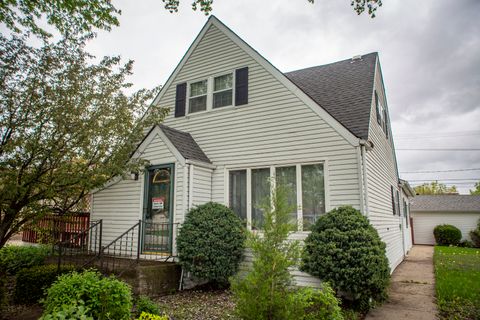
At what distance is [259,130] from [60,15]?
17.8 feet

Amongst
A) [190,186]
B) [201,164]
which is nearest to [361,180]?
[201,164]

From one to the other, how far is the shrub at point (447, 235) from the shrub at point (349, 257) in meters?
21.6

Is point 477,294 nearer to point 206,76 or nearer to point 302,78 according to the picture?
point 302,78

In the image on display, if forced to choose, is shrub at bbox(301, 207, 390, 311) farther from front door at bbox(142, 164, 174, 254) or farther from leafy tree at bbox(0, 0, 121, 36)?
leafy tree at bbox(0, 0, 121, 36)

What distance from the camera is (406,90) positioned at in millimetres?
19531

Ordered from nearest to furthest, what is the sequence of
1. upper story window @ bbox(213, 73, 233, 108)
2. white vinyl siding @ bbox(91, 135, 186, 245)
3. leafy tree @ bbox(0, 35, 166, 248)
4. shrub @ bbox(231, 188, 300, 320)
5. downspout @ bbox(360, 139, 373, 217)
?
shrub @ bbox(231, 188, 300, 320), leafy tree @ bbox(0, 35, 166, 248), downspout @ bbox(360, 139, 373, 217), white vinyl siding @ bbox(91, 135, 186, 245), upper story window @ bbox(213, 73, 233, 108)

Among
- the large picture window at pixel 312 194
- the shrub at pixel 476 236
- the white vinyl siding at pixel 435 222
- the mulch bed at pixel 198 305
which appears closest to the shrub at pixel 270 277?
the mulch bed at pixel 198 305

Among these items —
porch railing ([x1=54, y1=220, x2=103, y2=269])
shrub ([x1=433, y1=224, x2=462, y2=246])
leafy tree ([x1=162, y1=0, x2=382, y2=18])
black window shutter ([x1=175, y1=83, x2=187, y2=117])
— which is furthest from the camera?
shrub ([x1=433, y1=224, x2=462, y2=246])

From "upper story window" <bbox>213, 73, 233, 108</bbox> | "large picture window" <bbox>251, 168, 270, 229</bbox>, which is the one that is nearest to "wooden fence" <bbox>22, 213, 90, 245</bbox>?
"large picture window" <bbox>251, 168, 270, 229</bbox>

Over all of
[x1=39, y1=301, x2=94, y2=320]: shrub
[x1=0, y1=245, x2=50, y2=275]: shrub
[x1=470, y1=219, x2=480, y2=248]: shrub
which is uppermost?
[x1=39, y1=301, x2=94, y2=320]: shrub

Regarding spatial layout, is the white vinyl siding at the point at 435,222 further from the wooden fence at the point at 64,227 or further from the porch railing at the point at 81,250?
the wooden fence at the point at 64,227

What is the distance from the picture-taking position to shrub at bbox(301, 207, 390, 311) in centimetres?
550

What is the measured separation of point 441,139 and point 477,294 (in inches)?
1677

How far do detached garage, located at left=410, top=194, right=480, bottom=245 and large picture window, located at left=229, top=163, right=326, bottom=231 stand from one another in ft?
76.2
